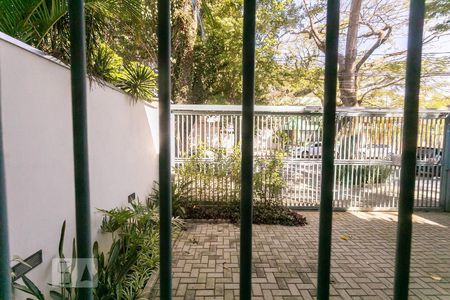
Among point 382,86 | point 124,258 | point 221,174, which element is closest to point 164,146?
A: point 124,258

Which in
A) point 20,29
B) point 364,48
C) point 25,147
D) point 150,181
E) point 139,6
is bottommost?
point 150,181

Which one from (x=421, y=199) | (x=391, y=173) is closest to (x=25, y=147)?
(x=391, y=173)

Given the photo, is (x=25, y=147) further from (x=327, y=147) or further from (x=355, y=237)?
(x=355, y=237)

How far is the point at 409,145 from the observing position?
483mm

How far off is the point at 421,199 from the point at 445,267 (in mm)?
3443

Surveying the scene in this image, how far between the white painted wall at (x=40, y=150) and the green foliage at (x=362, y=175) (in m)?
5.61

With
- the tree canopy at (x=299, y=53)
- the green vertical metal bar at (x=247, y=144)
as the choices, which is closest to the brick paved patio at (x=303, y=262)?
the green vertical metal bar at (x=247, y=144)

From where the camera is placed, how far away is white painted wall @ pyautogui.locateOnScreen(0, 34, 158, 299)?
159 centimetres

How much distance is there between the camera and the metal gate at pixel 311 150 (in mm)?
6031

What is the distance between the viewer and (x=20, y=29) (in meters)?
2.24

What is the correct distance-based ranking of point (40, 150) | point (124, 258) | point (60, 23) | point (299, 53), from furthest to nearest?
point (299, 53) < point (124, 258) < point (60, 23) < point (40, 150)

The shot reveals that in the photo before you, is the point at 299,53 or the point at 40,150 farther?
the point at 299,53

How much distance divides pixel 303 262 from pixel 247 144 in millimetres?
3572

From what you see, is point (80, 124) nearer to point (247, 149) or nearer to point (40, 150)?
point (247, 149)
